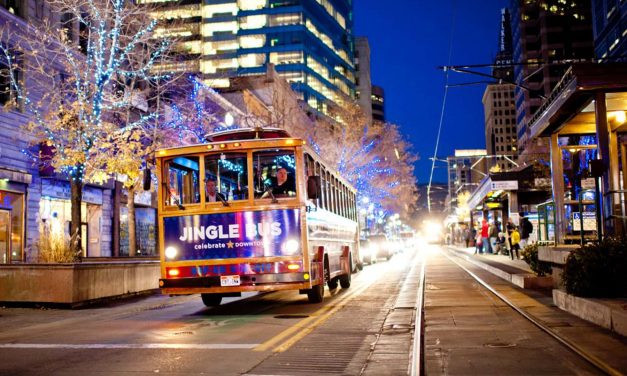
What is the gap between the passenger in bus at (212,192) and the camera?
1317 centimetres

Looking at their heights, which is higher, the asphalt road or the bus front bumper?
the bus front bumper

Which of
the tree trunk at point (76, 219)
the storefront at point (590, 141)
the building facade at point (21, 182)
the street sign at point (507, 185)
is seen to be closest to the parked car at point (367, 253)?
the street sign at point (507, 185)

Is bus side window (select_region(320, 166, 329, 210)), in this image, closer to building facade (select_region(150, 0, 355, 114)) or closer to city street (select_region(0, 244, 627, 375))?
city street (select_region(0, 244, 627, 375))

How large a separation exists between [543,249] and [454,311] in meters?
4.30

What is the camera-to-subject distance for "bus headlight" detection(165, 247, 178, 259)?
43.2ft

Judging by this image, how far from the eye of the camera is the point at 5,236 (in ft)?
76.3

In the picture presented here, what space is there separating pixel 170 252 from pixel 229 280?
1442mm

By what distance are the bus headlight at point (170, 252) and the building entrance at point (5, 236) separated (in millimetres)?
12647

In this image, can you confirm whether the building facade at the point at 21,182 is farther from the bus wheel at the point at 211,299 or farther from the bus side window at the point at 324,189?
the bus side window at the point at 324,189

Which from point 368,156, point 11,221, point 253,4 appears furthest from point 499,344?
point 253,4

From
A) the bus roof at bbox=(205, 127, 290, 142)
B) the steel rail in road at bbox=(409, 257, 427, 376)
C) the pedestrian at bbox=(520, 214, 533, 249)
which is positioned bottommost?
the steel rail in road at bbox=(409, 257, 427, 376)

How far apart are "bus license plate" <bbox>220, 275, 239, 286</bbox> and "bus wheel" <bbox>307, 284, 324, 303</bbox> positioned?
8.08 feet

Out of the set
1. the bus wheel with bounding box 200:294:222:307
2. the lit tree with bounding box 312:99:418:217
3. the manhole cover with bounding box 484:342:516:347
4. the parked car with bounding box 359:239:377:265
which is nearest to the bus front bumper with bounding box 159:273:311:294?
the bus wheel with bounding box 200:294:222:307

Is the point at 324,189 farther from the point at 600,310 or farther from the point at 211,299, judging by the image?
the point at 600,310
